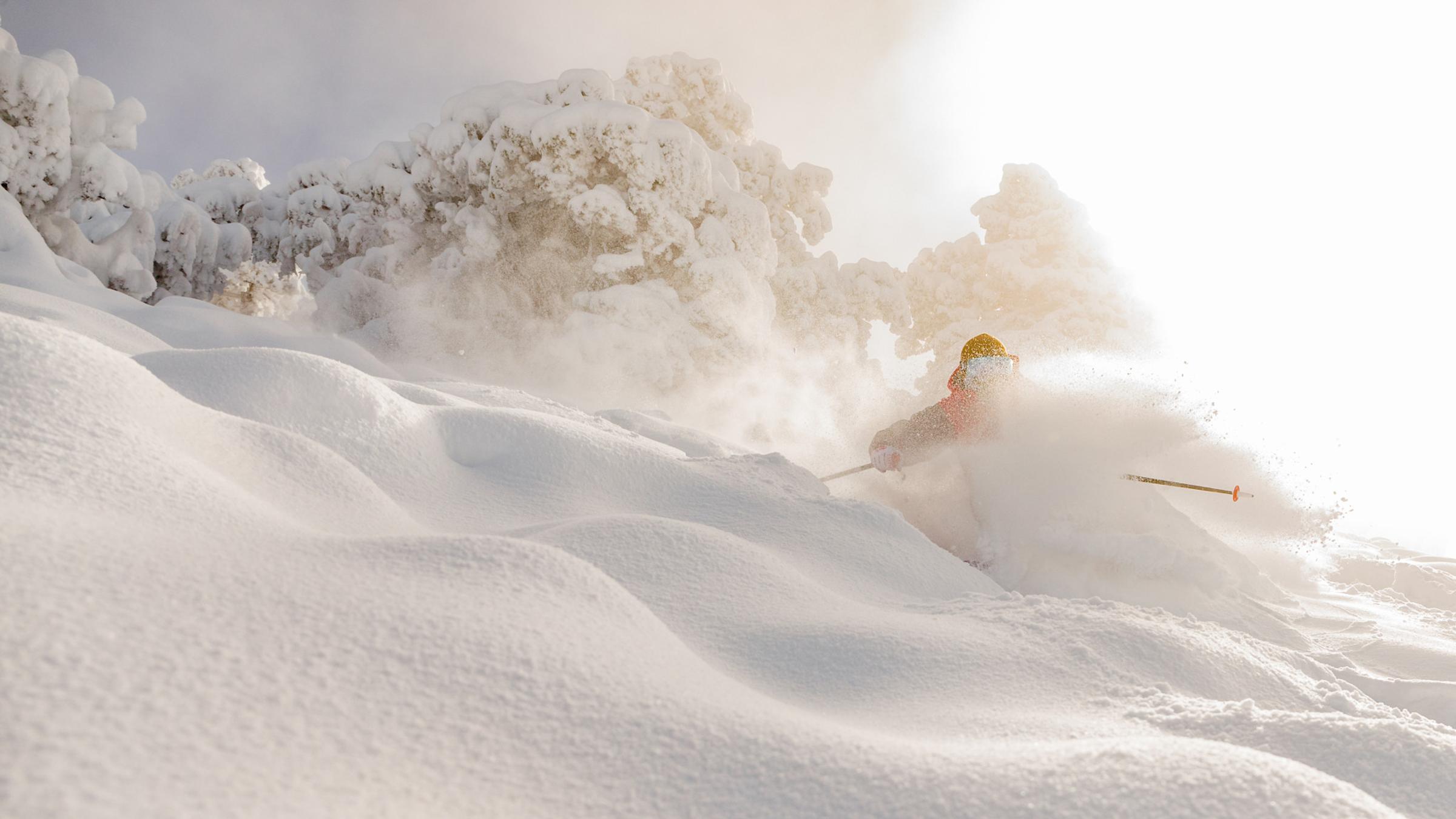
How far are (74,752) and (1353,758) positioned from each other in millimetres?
1896

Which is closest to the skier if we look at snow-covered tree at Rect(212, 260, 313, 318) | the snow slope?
the snow slope

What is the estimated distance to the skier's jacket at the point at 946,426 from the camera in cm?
478

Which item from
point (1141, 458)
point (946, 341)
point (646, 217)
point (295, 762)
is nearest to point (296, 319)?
point (646, 217)

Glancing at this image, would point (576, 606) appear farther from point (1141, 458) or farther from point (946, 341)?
point (946, 341)

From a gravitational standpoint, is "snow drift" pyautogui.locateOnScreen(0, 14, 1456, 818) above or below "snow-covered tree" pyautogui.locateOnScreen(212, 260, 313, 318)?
below

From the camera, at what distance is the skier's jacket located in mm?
4781

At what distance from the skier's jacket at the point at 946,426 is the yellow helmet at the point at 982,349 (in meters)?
0.14

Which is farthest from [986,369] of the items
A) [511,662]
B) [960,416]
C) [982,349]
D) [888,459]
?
[511,662]

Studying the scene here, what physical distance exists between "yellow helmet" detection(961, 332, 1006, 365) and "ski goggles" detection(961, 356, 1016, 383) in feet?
0.10

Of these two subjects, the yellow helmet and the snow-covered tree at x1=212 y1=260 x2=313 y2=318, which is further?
the snow-covered tree at x1=212 y1=260 x2=313 y2=318

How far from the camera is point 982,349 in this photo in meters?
4.98

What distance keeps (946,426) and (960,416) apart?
127 millimetres

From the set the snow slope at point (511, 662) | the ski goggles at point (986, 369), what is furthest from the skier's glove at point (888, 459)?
the snow slope at point (511, 662)

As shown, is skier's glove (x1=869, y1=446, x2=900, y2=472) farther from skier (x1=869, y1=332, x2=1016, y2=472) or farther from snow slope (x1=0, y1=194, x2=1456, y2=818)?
Result: snow slope (x1=0, y1=194, x2=1456, y2=818)
